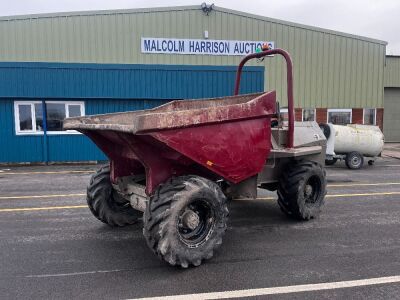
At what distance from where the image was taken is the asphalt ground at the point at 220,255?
3777 mm

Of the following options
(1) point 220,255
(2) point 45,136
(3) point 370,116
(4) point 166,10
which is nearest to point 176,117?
(1) point 220,255

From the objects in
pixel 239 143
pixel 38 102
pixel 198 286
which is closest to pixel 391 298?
pixel 198 286

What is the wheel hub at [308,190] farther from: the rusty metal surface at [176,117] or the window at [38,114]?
the window at [38,114]

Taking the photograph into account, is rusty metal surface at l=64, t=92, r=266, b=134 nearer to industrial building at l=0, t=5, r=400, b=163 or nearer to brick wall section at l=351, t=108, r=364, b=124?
industrial building at l=0, t=5, r=400, b=163

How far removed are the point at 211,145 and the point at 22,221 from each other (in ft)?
12.2

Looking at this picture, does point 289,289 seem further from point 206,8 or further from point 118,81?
point 206,8

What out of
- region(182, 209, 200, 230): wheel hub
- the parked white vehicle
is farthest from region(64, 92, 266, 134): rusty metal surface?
the parked white vehicle

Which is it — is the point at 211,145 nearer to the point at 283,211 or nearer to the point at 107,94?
the point at 283,211

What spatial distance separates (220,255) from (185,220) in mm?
714

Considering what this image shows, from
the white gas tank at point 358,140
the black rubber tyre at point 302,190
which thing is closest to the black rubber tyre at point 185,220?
the black rubber tyre at point 302,190

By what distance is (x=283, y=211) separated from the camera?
6.22 metres

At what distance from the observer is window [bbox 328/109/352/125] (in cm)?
2114

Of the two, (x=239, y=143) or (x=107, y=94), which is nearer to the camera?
(x=239, y=143)

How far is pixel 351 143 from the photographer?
1323 cm
